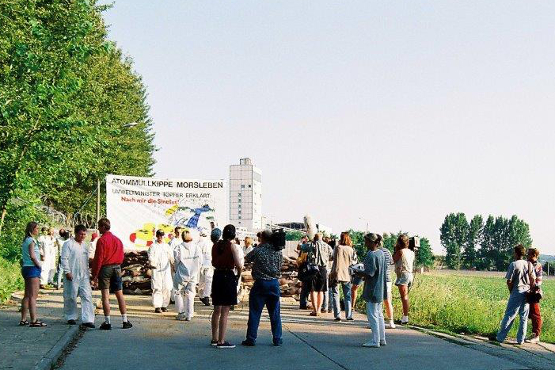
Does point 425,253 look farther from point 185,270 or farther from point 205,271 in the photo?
point 185,270

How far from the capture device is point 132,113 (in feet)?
155

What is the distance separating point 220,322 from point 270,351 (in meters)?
0.91

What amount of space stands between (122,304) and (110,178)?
7674 millimetres

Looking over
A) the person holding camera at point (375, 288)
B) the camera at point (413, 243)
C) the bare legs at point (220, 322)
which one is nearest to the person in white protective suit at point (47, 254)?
the camera at point (413, 243)

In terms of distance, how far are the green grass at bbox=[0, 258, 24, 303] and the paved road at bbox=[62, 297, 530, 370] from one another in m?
4.37

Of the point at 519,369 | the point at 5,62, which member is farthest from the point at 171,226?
the point at 519,369

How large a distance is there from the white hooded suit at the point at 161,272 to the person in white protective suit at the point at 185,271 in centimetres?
98

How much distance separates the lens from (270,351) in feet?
36.2

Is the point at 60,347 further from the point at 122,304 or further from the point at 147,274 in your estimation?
the point at 147,274

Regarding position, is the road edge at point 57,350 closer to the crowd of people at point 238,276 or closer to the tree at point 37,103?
the crowd of people at point 238,276

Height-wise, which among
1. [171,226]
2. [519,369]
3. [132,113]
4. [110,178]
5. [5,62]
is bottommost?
[519,369]

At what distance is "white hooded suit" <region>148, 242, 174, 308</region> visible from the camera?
16.7 m

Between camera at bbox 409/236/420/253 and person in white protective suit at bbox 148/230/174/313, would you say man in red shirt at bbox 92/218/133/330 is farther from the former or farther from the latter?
camera at bbox 409/236/420/253

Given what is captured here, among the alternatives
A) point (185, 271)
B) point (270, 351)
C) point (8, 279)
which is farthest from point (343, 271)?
point (8, 279)
